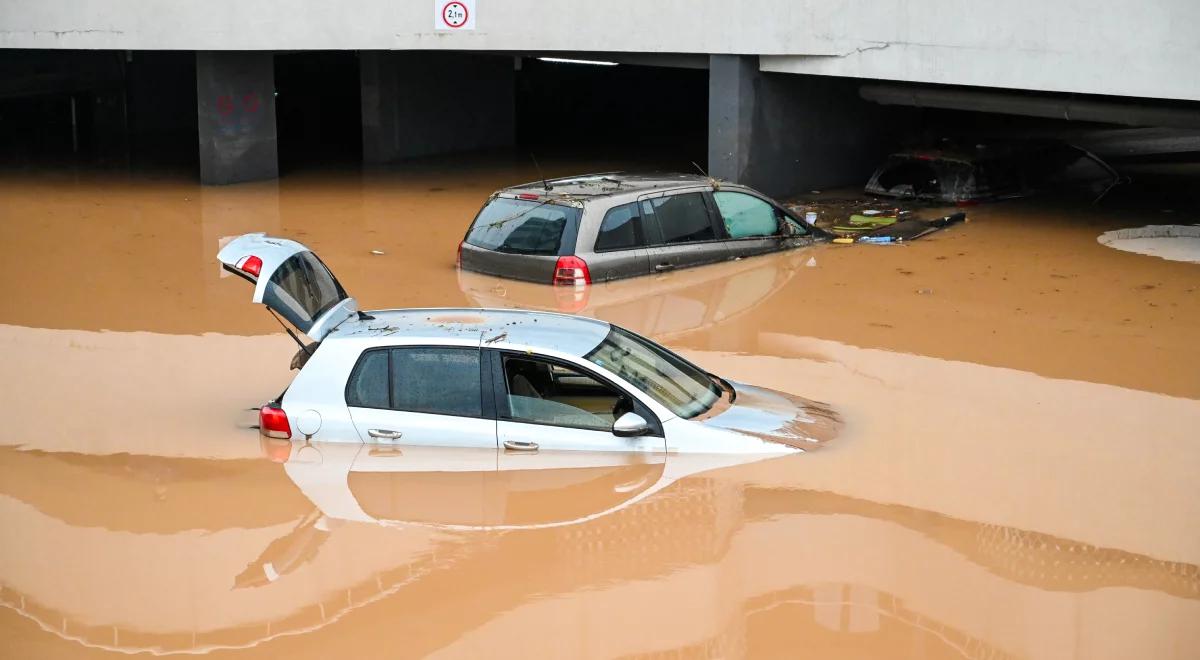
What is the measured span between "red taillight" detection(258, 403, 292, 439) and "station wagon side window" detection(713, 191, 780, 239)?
8.02 metres

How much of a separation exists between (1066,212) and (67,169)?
638 inches

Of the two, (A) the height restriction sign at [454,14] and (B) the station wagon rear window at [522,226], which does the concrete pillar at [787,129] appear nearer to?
(A) the height restriction sign at [454,14]

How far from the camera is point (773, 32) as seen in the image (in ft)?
65.0

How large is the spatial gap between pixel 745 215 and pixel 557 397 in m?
7.98

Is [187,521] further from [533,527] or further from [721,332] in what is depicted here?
[721,332]

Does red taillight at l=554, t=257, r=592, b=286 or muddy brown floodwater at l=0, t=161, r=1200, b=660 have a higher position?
red taillight at l=554, t=257, r=592, b=286

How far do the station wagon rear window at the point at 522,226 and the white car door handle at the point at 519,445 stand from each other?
6.35 metres

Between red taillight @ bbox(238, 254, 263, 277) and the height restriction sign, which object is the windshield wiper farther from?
the height restriction sign

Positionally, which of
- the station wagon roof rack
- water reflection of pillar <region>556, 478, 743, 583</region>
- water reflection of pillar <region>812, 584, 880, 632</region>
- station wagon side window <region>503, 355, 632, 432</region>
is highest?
the station wagon roof rack

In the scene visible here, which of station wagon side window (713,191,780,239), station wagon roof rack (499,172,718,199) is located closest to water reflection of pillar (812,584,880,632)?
station wagon roof rack (499,172,718,199)

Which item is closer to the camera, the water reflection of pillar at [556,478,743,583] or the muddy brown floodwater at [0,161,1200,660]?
the muddy brown floodwater at [0,161,1200,660]

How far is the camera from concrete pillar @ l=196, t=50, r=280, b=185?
2225cm

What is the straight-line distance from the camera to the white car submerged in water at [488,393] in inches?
353

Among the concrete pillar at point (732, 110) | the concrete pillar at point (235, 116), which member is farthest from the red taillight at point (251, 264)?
the concrete pillar at point (235, 116)
